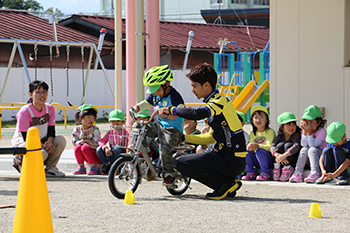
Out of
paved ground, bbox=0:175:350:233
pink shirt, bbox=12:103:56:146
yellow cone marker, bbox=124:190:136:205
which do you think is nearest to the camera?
paved ground, bbox=0:175:350:233

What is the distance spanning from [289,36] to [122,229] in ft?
20.8

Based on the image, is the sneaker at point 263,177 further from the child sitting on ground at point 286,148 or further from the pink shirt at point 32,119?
the pink shirt at point 32,119

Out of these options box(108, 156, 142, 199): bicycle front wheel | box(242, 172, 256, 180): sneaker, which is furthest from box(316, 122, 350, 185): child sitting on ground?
box(108, 156, 142, 199): bicycle front wheel

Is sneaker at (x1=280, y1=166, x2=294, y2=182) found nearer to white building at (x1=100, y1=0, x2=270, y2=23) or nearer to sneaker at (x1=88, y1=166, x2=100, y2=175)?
sneaker at (x1=88, y1=166, x2=100, y2=175)

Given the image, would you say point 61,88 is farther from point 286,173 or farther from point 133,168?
point 133,168

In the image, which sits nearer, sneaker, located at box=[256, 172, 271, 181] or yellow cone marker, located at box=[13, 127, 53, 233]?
yellow cone marker, located at box=[13, 127, 53, 233]

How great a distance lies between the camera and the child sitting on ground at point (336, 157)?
7258mm

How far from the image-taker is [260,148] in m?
8.18

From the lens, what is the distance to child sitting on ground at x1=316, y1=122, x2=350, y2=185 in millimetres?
7258

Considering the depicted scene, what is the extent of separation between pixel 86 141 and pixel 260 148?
2.80 meters

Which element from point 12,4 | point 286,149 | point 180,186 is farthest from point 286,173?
point 12,4

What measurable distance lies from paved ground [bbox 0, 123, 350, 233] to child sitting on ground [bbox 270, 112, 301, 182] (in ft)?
0.82

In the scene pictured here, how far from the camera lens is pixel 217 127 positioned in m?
6.41

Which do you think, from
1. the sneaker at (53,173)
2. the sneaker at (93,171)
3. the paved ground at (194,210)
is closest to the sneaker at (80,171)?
the sneaker at (93,171)
